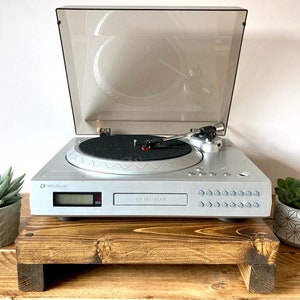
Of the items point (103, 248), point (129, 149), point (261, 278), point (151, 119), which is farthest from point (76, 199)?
point (151, 119)

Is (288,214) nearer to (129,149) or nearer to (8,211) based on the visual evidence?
(129,149)

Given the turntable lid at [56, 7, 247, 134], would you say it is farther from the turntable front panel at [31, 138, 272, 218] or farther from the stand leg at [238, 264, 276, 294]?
the stand leg at [238, 264, 276, 294]

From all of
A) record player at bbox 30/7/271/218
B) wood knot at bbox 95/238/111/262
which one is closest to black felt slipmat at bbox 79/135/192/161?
record player at bbox 30/7/271/218

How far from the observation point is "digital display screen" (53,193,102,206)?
0.83 metres

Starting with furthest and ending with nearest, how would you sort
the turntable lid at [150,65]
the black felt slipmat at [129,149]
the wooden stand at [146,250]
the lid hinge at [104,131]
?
1. the lid hinge at [104,131]
2. the turntable lid at [150,65]
3. the black felt slipmat at [129,149]
4. the wooden stand at [146,250]

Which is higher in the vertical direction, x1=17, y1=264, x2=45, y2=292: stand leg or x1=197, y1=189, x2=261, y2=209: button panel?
x1=197, y1=189, x2=261, y2=209: button panel

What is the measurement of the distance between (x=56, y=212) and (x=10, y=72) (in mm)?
715

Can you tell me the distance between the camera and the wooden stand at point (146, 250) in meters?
0.80

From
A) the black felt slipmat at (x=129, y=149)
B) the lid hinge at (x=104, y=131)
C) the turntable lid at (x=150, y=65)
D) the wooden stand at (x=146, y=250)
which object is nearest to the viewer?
the wooden stand at (x=146, y=250)

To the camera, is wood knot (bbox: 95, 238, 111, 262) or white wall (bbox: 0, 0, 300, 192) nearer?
wood knot (bbox: 95, 238, 111, 262)

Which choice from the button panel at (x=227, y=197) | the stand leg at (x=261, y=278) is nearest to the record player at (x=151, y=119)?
the button panel at (x=227, y=197)

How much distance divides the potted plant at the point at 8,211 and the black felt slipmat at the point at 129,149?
0.73 feet

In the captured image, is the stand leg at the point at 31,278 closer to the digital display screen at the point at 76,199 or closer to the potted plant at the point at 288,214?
the digital display screen at the point at 76,199

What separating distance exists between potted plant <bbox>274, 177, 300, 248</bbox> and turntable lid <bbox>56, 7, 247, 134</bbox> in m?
0.35
